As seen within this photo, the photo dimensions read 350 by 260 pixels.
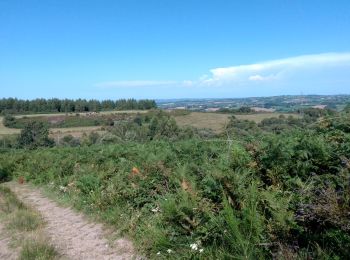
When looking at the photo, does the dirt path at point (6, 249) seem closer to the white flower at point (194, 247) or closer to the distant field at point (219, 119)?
the white flower at point (194, 247)

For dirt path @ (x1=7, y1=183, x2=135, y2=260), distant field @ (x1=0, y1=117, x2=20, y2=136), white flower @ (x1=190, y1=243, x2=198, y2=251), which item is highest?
white flower @ (x1=190, y1=243, x2=198, y2=251)

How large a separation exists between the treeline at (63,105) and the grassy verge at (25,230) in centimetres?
7771

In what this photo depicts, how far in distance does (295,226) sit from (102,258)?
98.2 inches

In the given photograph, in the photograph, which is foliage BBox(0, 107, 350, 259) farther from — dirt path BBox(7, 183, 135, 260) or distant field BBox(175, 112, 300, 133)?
distant field BBox(175, 112, 300, 133)

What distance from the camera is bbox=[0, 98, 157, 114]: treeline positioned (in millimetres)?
87500

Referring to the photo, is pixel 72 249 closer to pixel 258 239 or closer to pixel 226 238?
pixel 226 238

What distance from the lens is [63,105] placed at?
8994 cm

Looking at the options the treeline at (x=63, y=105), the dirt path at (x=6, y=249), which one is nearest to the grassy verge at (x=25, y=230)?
the dirt path at (x=6, y=249)

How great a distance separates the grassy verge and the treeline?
77708mm

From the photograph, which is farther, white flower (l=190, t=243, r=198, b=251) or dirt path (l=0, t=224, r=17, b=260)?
dirt path (l=0, t=224, r=17, b=260)

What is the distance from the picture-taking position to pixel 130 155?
29.5ft

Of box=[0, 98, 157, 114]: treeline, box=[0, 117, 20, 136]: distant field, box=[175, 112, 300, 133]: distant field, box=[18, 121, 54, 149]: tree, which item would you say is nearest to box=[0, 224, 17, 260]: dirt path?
box=[175, 112, 300, 133]: distant field

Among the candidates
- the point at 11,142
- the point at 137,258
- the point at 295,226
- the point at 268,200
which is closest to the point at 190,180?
the point at 137,258

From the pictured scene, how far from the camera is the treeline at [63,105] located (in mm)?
87500
